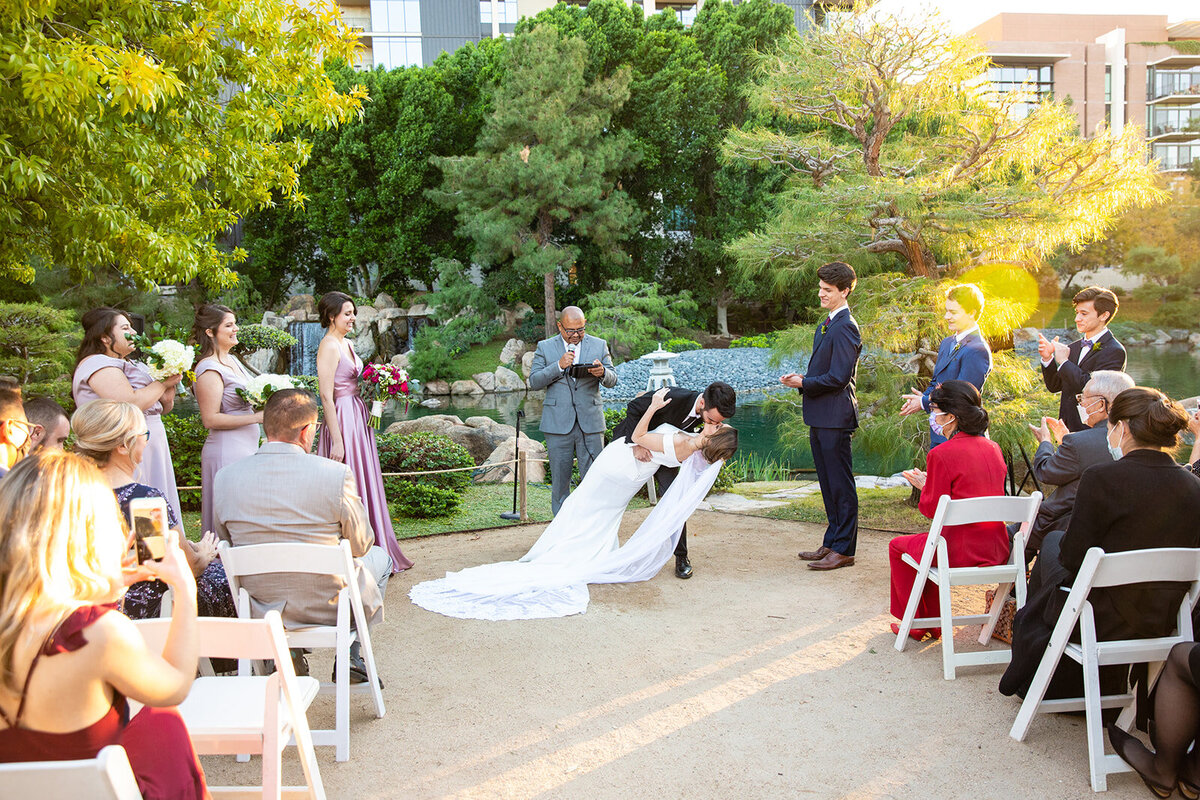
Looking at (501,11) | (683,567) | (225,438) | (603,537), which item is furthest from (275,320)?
(683,567)

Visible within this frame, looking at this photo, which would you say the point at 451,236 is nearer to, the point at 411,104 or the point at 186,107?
the point at 411,104

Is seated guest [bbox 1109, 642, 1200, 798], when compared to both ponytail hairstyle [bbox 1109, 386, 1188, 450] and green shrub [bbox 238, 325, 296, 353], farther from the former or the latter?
green shrub [bbox 238, 325, 296, 353]

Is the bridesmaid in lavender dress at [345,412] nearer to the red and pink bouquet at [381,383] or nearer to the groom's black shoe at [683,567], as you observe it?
the red and pink bouquet at [381,383]

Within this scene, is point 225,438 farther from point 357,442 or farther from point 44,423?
A: point 44,423

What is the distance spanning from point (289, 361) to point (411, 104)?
927 cm

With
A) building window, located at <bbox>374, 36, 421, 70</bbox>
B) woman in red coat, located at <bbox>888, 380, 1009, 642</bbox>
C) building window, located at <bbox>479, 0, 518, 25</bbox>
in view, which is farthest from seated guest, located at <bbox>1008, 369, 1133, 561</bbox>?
building window, located at <bbox>479, 0, 518, 25</bbox>

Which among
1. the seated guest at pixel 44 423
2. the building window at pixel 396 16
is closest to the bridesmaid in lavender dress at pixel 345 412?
the seated guest at pixel 44 423

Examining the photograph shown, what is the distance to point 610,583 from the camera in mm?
5152

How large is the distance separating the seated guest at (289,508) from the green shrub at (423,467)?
408 centimetres

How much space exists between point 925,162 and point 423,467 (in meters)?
5.55

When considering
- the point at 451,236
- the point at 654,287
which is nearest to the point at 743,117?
the point at 654,287

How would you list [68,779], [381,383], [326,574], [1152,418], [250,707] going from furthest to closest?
[381,383], [326,574], [1152,418], [250,707], [68,779]

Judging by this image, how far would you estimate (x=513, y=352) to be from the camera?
86.0ft

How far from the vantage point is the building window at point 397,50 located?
3472cm
